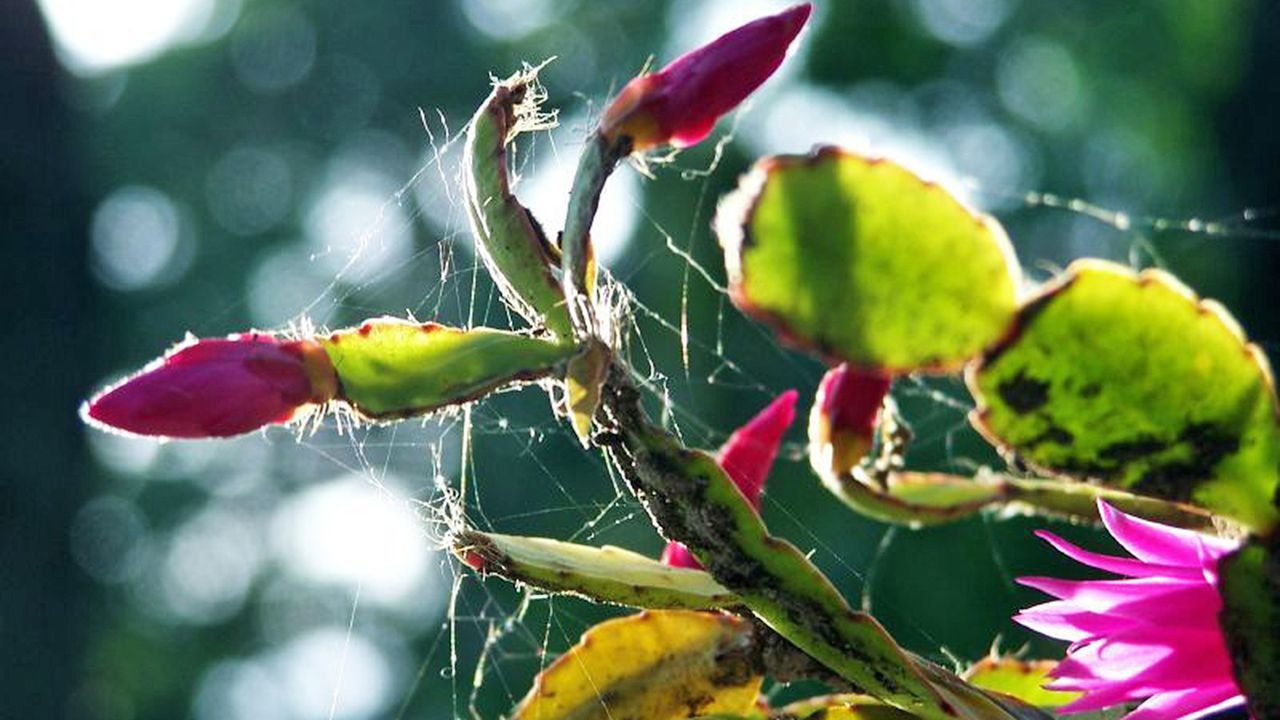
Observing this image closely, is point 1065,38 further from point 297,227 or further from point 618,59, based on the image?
point 297,227

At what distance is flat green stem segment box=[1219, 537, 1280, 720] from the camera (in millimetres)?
456

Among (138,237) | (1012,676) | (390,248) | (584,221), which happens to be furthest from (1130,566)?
(138,237)

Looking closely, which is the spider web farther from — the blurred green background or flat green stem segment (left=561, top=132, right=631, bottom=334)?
flat green stem segment (left=561, top=132, right=631, bottom=334)

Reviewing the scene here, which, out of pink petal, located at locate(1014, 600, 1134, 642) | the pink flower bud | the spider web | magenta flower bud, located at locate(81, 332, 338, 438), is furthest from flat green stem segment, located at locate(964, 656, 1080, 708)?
the spider web

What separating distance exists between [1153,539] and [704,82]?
0.22 metres

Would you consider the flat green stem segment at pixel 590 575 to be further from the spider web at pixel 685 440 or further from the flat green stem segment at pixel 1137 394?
the spider web at pixel 685 440

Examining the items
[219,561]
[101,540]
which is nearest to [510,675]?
[101,540]

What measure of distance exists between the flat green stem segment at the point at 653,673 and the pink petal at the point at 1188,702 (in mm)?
128

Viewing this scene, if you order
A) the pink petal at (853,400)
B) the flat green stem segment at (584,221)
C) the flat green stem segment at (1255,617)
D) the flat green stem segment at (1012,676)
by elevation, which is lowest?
the flat green stem segment at (1012,676)

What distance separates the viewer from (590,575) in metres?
0.58

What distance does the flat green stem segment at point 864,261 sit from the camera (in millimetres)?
451

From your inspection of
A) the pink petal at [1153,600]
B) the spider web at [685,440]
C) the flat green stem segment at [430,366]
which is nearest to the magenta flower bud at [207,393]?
the flat green stem segment at [430,366]

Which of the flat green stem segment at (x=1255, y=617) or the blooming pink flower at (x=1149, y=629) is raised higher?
the flat green stem segment at (x=1255, y=617)

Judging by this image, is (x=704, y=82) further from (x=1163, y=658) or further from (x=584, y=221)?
(x=1163, y=658)
